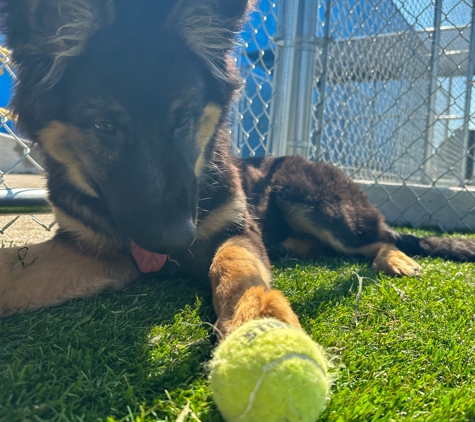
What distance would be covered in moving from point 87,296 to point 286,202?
1820 mm

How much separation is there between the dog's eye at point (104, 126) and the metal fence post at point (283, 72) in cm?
243

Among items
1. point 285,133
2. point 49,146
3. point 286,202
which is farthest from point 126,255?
point 285,133

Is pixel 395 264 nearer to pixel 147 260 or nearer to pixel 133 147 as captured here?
pixel 147 260

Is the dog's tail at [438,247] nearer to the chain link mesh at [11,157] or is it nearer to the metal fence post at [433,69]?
the metal fence post at [433,69]

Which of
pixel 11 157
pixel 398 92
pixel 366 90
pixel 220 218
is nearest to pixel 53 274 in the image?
pixel 220 218

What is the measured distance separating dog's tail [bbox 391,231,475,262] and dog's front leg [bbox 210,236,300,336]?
1539mm

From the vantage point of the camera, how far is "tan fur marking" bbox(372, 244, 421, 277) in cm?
259

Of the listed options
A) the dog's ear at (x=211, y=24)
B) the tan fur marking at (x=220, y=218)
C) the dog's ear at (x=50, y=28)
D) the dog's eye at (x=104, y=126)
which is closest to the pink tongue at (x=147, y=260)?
the tan fur marking at (x=220, y=218)

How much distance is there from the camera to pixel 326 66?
4.59 metres

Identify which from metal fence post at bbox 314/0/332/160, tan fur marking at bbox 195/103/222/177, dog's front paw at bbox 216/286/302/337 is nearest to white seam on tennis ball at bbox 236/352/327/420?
dog's front paw at bbox 216/286/302/337

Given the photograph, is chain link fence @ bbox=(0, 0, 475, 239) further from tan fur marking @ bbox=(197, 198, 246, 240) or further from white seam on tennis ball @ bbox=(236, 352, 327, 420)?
white seam on tennis ball @ bbox=(236, 352, 327, 420)

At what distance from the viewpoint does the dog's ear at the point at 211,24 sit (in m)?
2.05

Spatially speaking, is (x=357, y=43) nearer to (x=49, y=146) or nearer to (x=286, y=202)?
(x=286, y=202)

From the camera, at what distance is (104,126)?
1.89 metres
